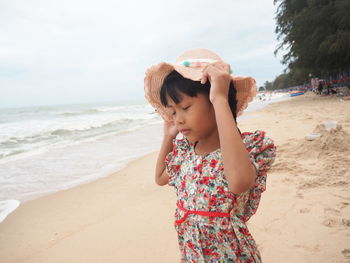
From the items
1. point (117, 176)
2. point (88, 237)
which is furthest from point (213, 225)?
point (117, 176)

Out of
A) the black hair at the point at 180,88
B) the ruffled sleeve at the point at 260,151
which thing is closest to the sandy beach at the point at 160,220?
the ruffled sleeve at the point at 260,151

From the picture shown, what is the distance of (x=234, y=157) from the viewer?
94cm

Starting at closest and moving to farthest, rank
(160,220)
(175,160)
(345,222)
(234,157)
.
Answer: (234,157) < (175,160) < (345,222) < (160,220)

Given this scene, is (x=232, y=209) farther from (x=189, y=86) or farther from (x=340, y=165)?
(x=340, y=165)

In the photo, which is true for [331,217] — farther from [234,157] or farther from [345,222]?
[234,157]

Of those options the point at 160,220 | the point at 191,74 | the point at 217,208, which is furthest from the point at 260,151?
the point at 160,220

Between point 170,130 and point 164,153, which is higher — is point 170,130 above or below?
above

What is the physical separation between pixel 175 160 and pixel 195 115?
0.31 m

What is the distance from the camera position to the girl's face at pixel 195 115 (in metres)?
1.13

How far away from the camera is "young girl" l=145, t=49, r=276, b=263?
38.2 inches

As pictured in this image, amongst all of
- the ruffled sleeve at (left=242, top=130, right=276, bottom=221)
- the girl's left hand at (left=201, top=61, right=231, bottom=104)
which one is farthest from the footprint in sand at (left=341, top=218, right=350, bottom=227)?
the girl's left hand at (left=201, top=61, right=231, bottom=104)

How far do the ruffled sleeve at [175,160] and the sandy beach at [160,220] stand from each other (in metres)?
1.08

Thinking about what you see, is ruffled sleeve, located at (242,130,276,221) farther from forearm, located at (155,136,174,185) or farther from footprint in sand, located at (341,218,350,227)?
footprint in sand, located at (341,218,350,227)

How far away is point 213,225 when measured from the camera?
1.08m
